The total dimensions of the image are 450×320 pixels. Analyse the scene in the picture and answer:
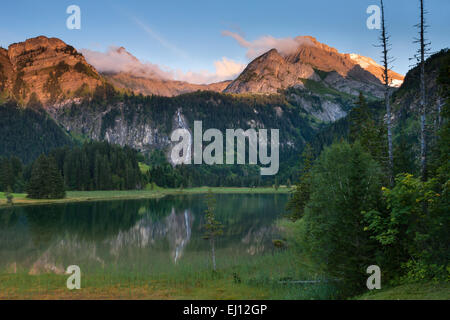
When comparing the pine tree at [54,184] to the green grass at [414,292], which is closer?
the green grass at [414,292]

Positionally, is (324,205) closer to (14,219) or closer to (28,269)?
(28,269)

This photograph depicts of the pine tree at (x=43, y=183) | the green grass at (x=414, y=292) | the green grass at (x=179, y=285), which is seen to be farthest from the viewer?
the pine tree at (x=43, y=183)

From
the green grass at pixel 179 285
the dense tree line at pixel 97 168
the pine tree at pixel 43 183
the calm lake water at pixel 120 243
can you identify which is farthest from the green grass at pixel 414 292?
the dense tree line at pixel 97 168

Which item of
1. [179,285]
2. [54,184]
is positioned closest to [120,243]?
[179,285]

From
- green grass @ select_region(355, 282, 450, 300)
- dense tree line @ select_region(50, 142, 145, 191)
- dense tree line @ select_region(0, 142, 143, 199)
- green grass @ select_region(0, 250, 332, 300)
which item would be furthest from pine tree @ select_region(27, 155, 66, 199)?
green grass @ select_region(355, 282, 450, 300)

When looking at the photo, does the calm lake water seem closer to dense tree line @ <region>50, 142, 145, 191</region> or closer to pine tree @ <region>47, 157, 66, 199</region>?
pine tree @ <region>47, 157, 66, 199</region>

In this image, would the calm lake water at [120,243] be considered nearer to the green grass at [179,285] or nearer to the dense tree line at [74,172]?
the green grass at [179,285]

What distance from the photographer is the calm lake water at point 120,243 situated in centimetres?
3256

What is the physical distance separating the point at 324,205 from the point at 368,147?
2452cm

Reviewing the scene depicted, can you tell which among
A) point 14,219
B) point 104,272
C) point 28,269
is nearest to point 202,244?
point 104,272

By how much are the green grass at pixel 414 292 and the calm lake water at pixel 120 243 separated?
18.1 metres

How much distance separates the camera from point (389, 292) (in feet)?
48.2

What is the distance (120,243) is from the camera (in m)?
45.4

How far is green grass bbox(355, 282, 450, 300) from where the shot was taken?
42.9 ft
